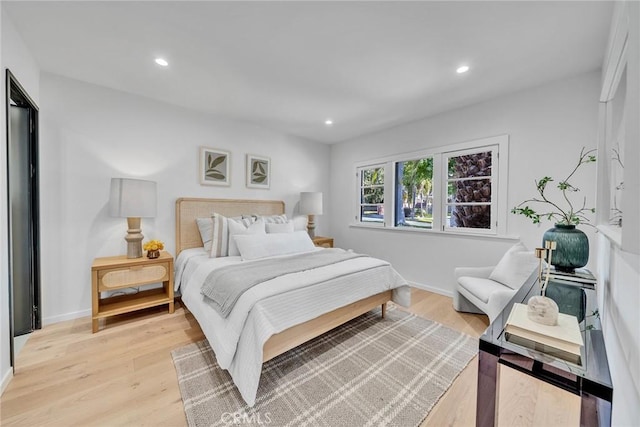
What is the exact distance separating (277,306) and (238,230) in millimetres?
1516

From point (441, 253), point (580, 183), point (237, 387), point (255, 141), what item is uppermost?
point (255, 141)

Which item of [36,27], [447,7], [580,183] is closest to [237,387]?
[447,7]

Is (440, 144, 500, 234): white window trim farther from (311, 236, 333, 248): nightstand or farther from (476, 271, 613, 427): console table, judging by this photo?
(476, 271, 613, 427): console table

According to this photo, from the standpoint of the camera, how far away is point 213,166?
3.51 meters

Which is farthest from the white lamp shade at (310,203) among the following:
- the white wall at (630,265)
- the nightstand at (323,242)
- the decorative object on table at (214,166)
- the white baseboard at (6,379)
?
the white wall at (630,265)

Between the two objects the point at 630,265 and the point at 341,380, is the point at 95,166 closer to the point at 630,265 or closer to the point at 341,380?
the point at 341,380

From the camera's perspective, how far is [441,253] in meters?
3.41

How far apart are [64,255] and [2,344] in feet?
3.73

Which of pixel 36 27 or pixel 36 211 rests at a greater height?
pixel 36 27

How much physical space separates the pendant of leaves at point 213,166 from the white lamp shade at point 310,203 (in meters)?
1.31

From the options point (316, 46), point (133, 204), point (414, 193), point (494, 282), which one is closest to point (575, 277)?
point (494, 282)

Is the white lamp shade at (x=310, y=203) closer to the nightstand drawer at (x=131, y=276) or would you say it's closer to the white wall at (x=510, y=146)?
the white wall at (x=510, y=146)

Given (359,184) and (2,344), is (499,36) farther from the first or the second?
(2,344)

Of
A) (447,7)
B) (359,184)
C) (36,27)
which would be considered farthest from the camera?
(359,184)
